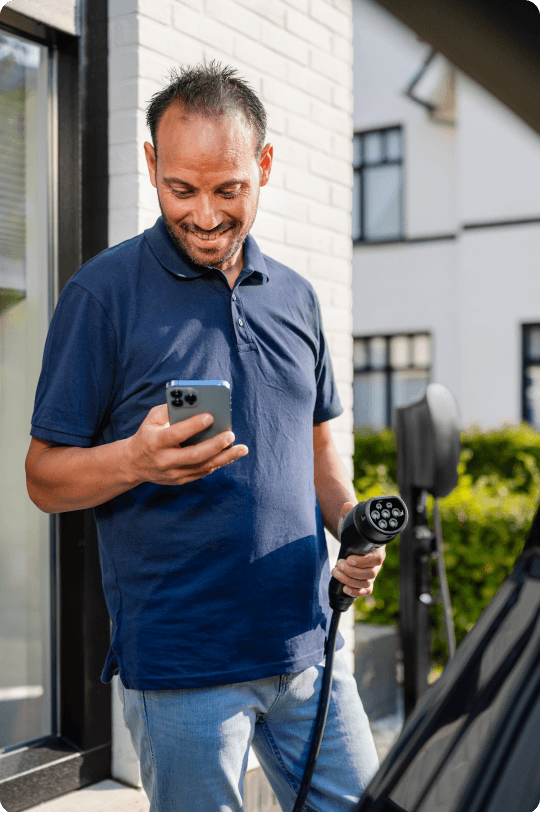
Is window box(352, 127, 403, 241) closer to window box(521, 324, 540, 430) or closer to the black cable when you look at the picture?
window box(521, 324, 540, 430)

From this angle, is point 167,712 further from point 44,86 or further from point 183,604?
point 44,86

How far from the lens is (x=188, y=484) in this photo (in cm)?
133

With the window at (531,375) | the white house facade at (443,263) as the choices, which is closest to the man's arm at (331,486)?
the white house facade at (443,263)

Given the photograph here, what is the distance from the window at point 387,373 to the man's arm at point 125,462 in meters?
12.3

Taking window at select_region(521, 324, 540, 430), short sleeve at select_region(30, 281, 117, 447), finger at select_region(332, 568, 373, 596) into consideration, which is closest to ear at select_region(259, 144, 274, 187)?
short sleeve at select_region(30, 281, 117, 447)

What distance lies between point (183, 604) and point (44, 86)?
1.74 meters

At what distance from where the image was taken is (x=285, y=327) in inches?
58.4

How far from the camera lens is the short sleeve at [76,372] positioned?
1271mm

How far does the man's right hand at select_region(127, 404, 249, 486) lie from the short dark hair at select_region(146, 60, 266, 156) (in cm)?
54

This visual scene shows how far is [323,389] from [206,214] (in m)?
0.49

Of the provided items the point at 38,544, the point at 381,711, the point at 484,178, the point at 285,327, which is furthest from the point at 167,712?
the point at 484,178

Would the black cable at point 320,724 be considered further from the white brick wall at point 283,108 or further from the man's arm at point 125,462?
the white brick wall at point 283,108

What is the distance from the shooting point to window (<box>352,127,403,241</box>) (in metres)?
13.7

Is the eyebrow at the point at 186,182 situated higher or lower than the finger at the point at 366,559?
higher
